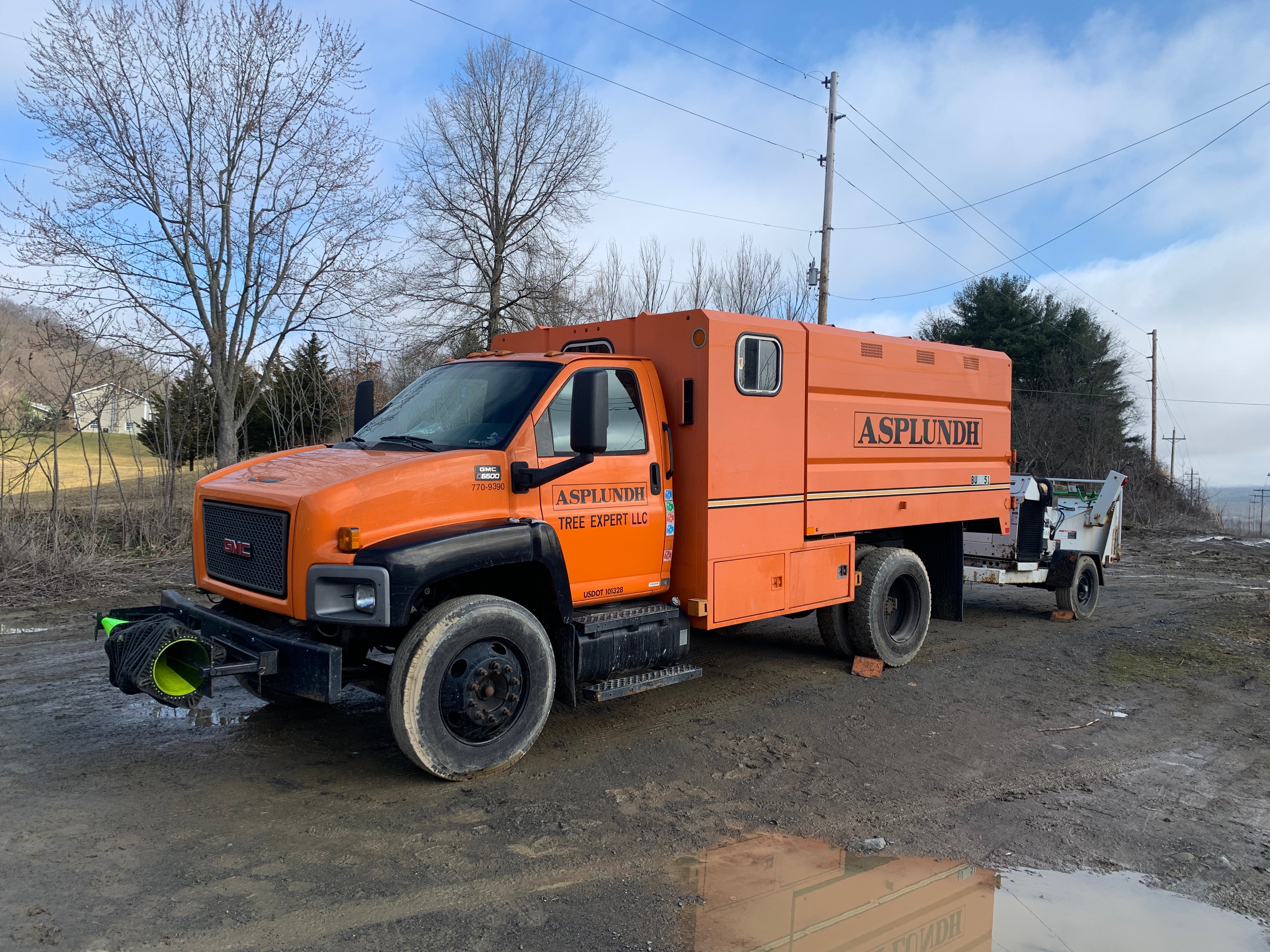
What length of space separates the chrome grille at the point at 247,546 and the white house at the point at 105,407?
7.71 meters

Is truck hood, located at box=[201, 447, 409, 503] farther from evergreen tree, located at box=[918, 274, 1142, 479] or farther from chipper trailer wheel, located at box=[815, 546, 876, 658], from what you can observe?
evergreen tree, located at box=[918, 274, 1142, 479]

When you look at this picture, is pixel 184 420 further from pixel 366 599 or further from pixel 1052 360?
pixel 1052 360

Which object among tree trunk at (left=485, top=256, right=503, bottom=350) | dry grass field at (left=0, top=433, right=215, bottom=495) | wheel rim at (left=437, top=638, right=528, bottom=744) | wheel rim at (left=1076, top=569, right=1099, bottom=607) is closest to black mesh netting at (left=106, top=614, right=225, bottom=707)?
wheel rim at (left=437, top=638, right=528, bottom=744)

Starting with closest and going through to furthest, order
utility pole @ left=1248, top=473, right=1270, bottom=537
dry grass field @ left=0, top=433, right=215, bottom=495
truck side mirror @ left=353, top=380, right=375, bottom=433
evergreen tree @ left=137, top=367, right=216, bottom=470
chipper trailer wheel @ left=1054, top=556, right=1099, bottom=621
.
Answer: truck side mirror @ left=353, top=380, right=375, bottom=433 → chipper trailer wheel @ left=1054, top=556, right=1099, bottom=621 → dry grass field @ left=0, top=433, right=215, bottom=495 → evergreen tree @ left=137, top=367, right=216, bottom=470 → utility pole @ left=1248, top=473, right=1270, bottom=537

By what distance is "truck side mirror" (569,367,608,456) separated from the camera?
5113 millimetres

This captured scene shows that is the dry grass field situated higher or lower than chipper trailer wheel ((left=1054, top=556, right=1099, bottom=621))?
higher

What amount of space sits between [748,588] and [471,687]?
2366 millimetres

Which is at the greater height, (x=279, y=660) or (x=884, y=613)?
(x=279, y=660)

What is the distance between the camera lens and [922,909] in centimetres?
373

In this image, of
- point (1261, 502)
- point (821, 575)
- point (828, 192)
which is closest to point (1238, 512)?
point (1261, 502)

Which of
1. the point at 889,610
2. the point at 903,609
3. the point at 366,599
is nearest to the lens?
the point at 366,599

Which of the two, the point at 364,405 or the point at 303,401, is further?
the point at 303,401

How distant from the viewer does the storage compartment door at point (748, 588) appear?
6164 mm

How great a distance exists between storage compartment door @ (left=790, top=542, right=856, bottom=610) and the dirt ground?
776mm
